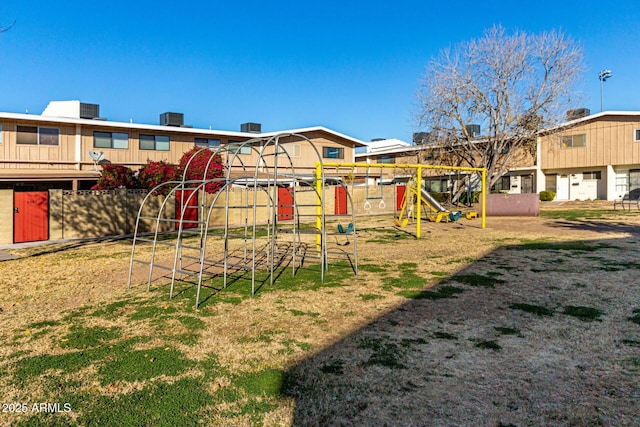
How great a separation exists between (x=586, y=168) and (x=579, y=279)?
98.8ft

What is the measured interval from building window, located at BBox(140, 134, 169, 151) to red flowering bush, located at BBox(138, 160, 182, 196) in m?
4.99

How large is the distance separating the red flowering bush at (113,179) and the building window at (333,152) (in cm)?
1556

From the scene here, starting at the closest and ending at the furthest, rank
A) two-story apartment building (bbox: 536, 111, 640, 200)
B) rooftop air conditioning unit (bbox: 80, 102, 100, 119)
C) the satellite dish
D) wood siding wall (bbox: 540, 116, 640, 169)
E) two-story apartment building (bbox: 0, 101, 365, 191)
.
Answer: two-story apartment building (bbox: 0, 101, 365, 191), the satellite dish, rooftop air conditioning unit (bbox: 80, 102, 100, 119), wood siding wall (bbox: 540, 116, 640, 169), two-story apartment building (bbox: 536, 111, 640, 200)

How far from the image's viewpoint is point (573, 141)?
32.8 meters

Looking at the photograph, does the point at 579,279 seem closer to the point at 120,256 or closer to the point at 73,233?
the point at 120,256

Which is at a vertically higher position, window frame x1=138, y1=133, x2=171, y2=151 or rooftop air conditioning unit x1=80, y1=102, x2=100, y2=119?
rooftop air conditioning unit x1=80, y1=102, x2=100, y2=119

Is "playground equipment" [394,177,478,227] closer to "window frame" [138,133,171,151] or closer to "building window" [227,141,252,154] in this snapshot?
"building window" [227,141,252,154]

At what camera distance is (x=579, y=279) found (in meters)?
7.68

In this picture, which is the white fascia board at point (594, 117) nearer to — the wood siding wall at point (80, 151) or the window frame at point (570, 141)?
the window frame at point (570, 141)

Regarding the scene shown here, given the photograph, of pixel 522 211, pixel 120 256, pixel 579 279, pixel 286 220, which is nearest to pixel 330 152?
pixel 286 220

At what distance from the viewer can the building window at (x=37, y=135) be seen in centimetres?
2055

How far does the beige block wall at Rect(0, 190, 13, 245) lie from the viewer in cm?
1392

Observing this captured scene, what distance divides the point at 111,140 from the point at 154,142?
2301mm

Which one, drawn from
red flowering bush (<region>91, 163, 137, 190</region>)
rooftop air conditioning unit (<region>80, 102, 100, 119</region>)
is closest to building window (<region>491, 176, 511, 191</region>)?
red flowering bush (<region>91, 163, 137, 190</region>)
